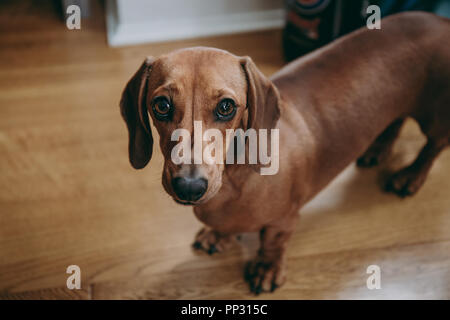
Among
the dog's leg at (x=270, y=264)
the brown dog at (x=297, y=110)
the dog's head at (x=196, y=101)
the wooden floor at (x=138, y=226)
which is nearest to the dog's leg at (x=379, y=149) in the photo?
the wooden floor at (x=138, y=226)

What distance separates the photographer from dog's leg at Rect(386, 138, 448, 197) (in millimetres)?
1557

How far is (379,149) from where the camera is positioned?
171cm

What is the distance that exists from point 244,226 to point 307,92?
435mm

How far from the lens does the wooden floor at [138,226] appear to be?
1394mm

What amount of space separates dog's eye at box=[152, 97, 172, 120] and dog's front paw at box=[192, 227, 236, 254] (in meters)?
0.60

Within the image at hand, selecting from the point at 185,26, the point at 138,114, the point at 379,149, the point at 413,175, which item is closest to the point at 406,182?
the point at 413,175

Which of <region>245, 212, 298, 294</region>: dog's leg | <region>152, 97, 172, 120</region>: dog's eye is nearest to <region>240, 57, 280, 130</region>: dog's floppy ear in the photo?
<region>152, 97, 172, 120</region>: dog's eye

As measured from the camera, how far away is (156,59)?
3.41ft

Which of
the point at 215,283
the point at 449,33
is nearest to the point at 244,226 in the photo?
the point at 215,283

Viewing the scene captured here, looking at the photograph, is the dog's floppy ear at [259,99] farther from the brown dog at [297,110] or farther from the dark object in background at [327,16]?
the dark object in background at [327,16]

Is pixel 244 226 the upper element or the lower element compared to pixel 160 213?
upper

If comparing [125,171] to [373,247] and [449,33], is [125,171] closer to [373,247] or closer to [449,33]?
[373,247]
